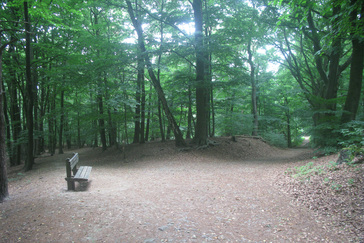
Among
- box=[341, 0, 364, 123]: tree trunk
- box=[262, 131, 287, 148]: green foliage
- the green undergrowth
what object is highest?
box=[341, 0, 364, 123]: tree trunk

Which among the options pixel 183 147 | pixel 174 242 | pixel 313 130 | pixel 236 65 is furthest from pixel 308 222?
pixel 236 65

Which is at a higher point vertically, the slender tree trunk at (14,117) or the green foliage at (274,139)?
the slender tree trunk at (14,117)

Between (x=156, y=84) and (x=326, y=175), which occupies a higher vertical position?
(x=156, y=84)

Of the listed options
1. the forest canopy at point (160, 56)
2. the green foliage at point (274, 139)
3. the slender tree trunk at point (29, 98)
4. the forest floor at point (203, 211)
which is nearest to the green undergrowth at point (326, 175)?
the forest floor at point (203, 211)

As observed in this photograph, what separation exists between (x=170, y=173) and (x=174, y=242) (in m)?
5.04

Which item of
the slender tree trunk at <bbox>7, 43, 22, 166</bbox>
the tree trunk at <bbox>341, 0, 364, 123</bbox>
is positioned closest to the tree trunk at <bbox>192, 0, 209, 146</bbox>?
the tree trunk at <bbox>341, 0, 364, 123</bbox>

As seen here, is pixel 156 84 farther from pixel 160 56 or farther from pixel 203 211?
pixel 203 211

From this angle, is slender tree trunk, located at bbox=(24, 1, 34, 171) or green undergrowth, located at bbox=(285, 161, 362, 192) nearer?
green undergrowth, located at bbox=(285, 161, 362, 192)

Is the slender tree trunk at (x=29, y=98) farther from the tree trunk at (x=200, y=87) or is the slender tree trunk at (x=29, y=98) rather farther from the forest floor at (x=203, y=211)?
the tree trunk at (x=200, y=87)

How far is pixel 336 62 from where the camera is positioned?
32.6 ft

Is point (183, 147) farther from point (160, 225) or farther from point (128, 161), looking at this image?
point (160, 225)

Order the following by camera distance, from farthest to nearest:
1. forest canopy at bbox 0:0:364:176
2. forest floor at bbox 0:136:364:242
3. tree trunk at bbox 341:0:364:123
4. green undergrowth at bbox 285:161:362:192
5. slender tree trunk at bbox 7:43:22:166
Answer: slender tree trunk at bbox 7:43:22:166 < forest canopy at bbox 0:0:364:176 < tree trunk at bbox 341:0:364:123 < green undergrowth at bbox 285:161:362:192 < forest floor at bbox 0:136:364:242

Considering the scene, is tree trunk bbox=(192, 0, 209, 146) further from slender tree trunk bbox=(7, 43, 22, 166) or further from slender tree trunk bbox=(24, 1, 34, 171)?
slender tree trunk bbox=(7, 43, 22, 166)

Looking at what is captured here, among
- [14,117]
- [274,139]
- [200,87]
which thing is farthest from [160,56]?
[274,139]
